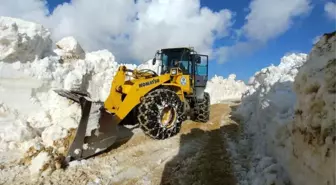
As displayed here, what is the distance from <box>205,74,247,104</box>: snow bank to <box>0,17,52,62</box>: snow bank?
75.5 feet

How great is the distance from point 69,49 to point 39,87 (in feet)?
13.8

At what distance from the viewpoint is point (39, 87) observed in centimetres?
1091

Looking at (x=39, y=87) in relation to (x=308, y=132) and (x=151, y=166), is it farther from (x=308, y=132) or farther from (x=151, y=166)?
(x=308, y=132)

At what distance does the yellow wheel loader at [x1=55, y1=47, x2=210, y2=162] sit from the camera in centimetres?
700

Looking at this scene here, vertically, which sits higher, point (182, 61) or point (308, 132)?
point (182, 61)

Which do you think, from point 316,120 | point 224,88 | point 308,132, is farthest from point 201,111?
point 224,88

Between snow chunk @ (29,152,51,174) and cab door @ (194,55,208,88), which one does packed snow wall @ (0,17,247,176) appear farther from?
cab door @ (194,55,208,88)

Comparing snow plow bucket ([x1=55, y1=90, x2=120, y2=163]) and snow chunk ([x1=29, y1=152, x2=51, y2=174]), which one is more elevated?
snow plow bucket ([x1=55, y1=90, x2=120, y2=163])

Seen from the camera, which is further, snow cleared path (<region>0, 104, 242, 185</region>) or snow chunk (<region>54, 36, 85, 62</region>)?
snow chunk (<region>54, 36, 85, 62</region>)

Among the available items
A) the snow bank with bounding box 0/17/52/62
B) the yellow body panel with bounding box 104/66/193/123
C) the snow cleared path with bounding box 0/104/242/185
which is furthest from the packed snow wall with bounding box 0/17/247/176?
the yellow body panel with bounding box 104/66/193/123

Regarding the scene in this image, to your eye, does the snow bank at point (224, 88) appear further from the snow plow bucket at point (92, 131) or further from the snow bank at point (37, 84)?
the snow plow bucket at point (92, 131)

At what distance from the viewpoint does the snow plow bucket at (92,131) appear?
21.6 feet

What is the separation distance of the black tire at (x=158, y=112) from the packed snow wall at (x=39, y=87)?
1.65 meters

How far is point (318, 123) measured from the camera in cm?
332
